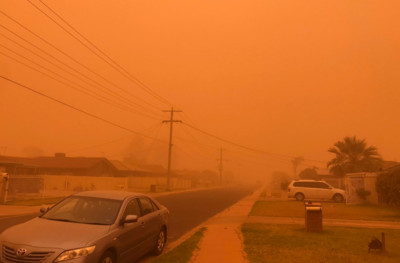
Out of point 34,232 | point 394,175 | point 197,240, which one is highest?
point 394,175

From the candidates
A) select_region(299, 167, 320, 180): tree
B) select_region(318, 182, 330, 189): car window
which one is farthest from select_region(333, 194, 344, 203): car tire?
select_region(299, 167, 320, 180): tree

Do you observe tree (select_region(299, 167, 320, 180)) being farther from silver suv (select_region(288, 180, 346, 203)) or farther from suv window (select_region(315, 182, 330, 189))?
suv window (select_region(315, 182, 330, 189))

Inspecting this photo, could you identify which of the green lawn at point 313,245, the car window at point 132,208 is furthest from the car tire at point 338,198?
the car window at point 132,208

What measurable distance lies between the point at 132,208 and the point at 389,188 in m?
22.6

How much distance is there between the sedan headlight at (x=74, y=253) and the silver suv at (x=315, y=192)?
28.6 m

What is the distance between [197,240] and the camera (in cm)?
1130

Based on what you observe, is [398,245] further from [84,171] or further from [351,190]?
[84,171]

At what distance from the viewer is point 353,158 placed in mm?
46125

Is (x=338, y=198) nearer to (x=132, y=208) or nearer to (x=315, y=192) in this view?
(x=315, y=192)

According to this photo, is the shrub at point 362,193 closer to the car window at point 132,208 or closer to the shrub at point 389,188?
the shrub at point 389,188

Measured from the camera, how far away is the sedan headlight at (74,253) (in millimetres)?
5735

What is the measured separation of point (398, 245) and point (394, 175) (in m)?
15.2

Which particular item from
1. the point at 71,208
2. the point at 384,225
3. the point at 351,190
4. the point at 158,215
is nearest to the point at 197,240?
the point at 158,215

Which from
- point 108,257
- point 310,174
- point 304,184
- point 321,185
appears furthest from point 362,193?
point 310,174
